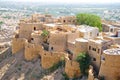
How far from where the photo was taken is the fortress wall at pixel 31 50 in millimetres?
56978

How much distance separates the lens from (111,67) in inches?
1572

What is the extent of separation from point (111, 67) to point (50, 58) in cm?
1452

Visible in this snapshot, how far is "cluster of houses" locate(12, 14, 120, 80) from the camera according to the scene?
134 ft

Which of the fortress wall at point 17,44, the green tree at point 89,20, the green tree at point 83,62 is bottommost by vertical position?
the fortress wall at point 17,44

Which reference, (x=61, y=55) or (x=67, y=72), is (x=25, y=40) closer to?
(x=61, y=55)

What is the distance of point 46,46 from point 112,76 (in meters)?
19.4

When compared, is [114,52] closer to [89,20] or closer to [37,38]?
[37,38]

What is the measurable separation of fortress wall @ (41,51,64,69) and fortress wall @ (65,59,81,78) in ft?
15.1

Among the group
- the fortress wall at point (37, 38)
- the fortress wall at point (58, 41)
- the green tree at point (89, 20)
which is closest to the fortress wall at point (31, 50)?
the fortress wall at point (37, 38)

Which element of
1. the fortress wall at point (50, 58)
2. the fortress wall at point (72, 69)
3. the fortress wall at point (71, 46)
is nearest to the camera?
the fortress wall at point (72, 69)

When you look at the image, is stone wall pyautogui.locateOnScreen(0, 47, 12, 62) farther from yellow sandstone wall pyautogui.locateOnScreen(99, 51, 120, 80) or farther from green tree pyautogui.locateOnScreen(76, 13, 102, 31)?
yellow sandstone wall pyautogui.locateOnScreen(99, 51, 120, 80)

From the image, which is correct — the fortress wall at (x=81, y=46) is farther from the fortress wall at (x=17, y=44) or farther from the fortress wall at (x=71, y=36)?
the fortress wall at (x=17, y=44)

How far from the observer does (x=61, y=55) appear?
51500 millimetres

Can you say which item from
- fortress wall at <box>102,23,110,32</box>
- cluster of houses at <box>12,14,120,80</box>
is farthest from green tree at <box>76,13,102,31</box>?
cluster of houses at <box>12,14,120,80</box>
